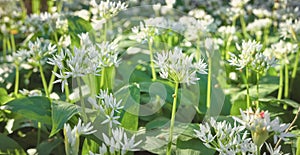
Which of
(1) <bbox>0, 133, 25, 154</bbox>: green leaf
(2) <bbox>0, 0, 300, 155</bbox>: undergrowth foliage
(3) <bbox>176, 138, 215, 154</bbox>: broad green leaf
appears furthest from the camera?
(1) <bbox>0, 133, 25, 154</bbox>: green leaf

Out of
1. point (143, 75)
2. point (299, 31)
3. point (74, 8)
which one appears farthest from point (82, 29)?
point (74, 8)

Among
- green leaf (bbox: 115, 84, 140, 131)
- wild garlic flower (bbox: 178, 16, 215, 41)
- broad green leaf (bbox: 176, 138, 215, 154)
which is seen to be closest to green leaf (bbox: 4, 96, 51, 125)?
green leaf (bbox: 115, 84, 140, 131)

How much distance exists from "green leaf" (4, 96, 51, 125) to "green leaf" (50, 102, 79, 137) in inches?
2.3

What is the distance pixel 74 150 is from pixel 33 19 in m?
1.11

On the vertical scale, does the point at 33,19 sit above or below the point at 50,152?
above

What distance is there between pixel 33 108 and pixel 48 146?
96 mm

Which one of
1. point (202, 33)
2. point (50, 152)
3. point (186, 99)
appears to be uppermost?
point (202, 33)

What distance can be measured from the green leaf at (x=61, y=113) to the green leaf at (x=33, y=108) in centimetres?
6

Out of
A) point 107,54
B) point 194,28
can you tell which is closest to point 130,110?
point 107,54

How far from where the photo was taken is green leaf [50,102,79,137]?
0.99m

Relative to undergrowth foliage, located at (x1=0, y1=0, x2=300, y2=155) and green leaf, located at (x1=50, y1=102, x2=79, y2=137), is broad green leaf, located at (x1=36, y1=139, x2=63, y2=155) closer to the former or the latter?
undergrowth foliage, located at (x1=0, y1=0, x2=300, y2=155)

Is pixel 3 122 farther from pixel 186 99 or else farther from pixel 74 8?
pixel 74 8

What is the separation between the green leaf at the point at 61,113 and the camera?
99cm

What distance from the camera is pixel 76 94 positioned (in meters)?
1.20
